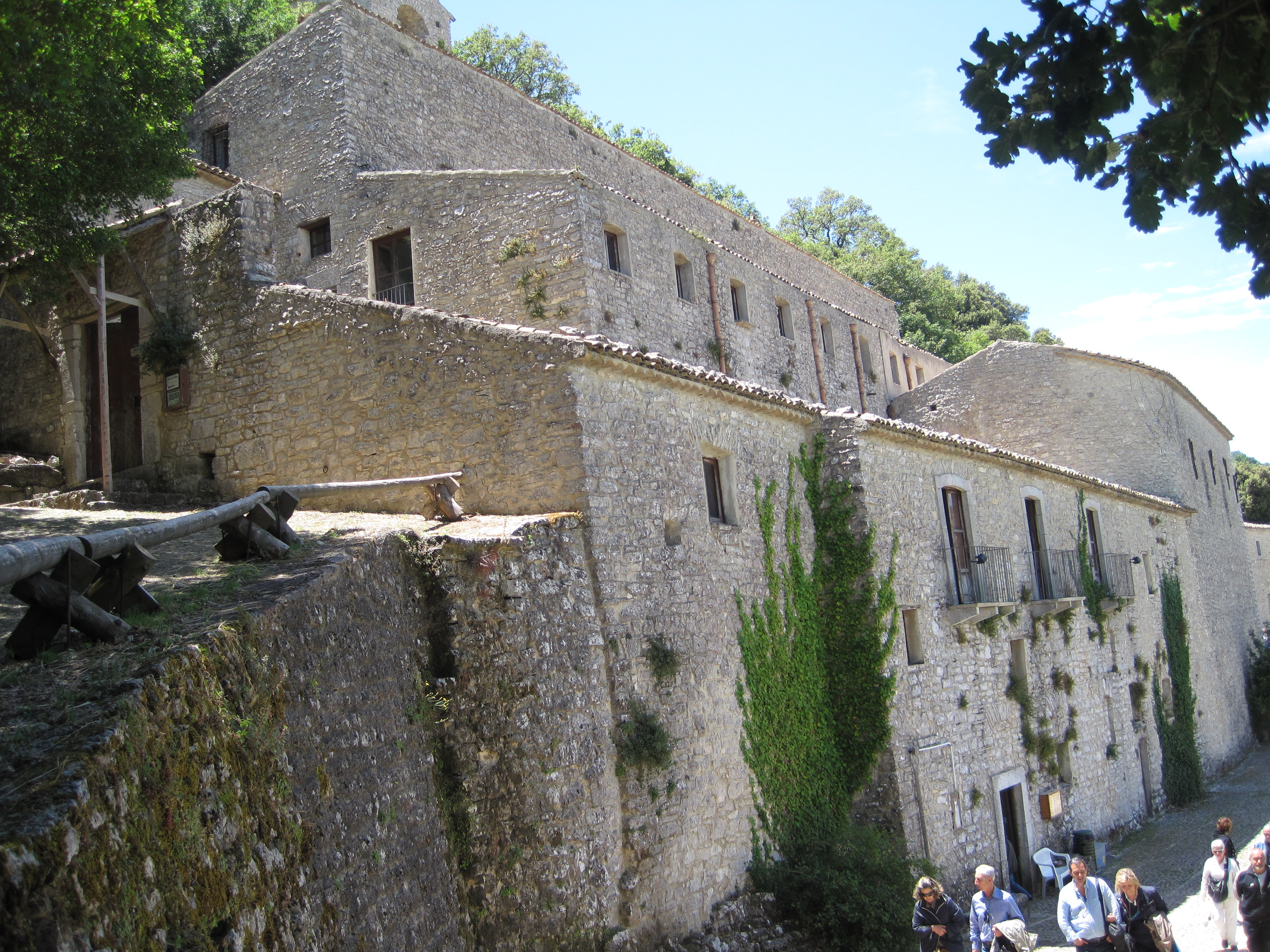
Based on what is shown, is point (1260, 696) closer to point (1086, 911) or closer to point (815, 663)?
point (815, 663)

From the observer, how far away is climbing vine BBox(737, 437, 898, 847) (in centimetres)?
1212

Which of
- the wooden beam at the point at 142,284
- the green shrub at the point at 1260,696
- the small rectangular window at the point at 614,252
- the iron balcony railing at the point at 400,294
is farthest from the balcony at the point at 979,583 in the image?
the green shrub at the point at 1260,696

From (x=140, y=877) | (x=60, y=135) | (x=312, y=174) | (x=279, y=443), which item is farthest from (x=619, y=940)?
(x=312, y=174)

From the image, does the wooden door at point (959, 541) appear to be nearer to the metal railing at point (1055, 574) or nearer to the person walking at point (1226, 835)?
the metal railing at point (1055, 574)

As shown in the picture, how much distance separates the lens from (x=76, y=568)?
530 cm

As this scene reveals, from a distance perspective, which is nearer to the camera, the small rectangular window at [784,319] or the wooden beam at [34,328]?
the wooden beam at [34,328]

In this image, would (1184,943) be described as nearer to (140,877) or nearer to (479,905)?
(479,905)

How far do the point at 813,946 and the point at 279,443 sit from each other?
8716 millimetres

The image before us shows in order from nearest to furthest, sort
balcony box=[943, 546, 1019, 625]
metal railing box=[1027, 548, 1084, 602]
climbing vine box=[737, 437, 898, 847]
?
climbing vine box=[737, 437, 898, 847] < balcony box=[943, 546, 1019, 625] < metal railing box=[1027, 548, 1084, 602]

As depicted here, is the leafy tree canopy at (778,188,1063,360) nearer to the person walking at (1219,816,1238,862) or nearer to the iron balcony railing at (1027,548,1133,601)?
the iron balcony railing at (1027,548,1133,601)

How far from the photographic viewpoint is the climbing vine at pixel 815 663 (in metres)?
12.1

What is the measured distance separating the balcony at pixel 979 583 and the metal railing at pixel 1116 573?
5.02 metres

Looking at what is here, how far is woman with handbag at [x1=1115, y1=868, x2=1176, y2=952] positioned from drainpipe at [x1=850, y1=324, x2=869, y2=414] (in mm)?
17886

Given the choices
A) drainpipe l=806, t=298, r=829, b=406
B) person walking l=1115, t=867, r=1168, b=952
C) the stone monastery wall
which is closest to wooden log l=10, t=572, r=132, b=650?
person walking l=1115, t=867, r=1168, b=952
